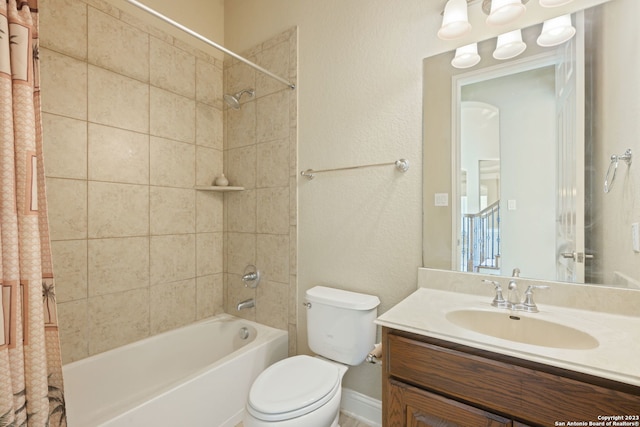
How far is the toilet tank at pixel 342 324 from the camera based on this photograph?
1515 mm

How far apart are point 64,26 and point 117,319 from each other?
5.39ft

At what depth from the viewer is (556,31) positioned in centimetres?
118

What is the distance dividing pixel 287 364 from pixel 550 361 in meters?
1.10

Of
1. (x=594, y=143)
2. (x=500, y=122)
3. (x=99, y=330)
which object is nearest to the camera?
(x=594, y=143)

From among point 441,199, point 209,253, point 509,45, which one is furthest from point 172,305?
point 509,45

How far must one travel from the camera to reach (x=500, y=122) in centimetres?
131

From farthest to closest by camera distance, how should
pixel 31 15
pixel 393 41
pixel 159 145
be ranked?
pixel 159 145, pixel 393 41, pixel 31 15

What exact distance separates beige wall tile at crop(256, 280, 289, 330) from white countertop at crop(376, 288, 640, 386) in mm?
959

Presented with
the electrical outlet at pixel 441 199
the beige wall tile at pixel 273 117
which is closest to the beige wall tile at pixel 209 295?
the beige wall tile at pixel 273 117

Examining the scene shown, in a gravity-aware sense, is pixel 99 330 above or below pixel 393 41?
below

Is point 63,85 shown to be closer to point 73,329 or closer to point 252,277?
point 73,329

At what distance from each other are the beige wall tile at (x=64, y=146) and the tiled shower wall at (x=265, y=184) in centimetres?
91

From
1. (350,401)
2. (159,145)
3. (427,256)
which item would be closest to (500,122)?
(427,256)

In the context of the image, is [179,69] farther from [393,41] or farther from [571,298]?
[571,298]
